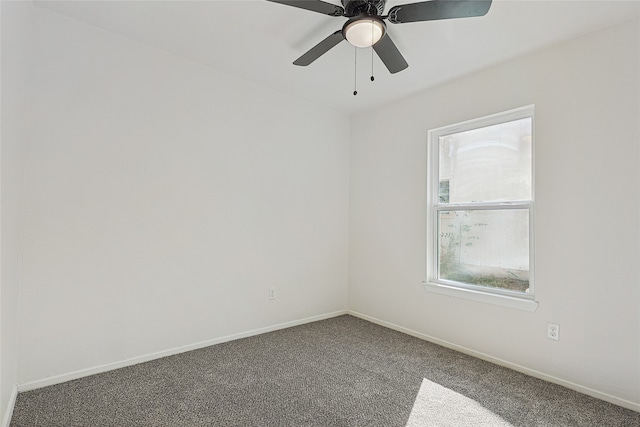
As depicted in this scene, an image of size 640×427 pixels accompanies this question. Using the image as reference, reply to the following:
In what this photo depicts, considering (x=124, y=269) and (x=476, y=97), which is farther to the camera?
(x=476, y=97)

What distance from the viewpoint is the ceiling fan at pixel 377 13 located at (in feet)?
5.46

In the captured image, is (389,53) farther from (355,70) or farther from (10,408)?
(10,408)

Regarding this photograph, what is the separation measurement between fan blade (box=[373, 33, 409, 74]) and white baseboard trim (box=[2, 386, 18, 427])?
2.91 m

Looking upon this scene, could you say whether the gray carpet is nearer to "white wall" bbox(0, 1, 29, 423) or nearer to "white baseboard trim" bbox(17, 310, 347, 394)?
"white baseboard trim" bbox(17, 310, 347, 394)

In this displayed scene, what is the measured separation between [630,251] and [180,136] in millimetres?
3334

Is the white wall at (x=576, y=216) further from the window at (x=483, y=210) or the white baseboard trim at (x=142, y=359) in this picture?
the white baseboard trim at (x=142, y=359)

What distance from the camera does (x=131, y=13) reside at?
225 cm

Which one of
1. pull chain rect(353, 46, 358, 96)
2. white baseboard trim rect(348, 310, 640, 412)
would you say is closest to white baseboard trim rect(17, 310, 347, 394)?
white baseboard trim rect(348, 310, 640, 412)

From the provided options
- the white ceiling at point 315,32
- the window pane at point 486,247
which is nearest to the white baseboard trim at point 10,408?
the white ceiling at point 315,32

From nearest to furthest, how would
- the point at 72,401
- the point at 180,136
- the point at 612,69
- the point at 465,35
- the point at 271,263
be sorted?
the point at 72,401, the point at 612,69, the point at 465,35, the point at 180,136, the point at 271,263

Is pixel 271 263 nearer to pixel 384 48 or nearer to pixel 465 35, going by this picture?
pixel 384 48

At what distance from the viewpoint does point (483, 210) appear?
2959 millimetres

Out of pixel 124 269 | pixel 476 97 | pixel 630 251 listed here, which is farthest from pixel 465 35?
pixel 124 269

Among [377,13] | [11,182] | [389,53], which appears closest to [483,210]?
[389,53]
